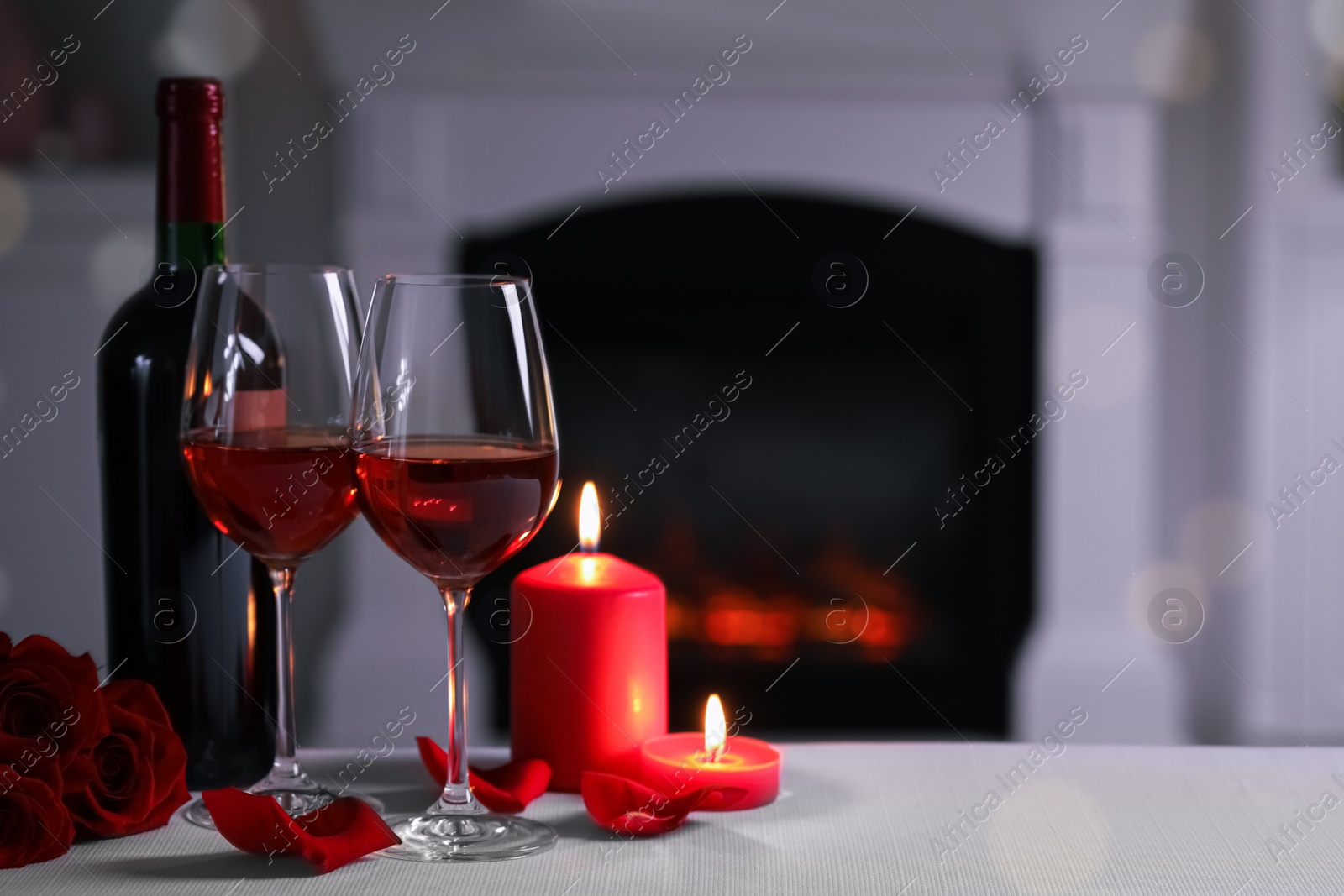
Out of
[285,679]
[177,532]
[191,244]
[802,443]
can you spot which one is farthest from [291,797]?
[802,443]

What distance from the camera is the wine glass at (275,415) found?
664 millimetres

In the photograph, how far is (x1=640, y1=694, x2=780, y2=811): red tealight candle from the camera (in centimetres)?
68

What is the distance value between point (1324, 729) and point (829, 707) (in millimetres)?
→ 926

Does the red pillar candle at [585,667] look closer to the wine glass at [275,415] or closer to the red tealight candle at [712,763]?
the red tealight candle at [712,763]

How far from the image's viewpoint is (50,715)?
0.62 meters

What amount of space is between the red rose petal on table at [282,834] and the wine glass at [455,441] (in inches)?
0.6

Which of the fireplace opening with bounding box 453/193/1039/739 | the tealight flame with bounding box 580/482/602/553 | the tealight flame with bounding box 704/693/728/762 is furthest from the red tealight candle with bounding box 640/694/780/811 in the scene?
the fireplace opening with bounding box 453/193/1039/739

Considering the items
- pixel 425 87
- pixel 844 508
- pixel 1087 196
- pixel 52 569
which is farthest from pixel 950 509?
pixel 52 569

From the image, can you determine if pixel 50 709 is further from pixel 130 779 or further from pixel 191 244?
pixel 191 244

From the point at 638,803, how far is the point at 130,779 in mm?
249

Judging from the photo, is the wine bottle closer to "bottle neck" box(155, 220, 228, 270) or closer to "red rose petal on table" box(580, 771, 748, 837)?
"bottle neck" box(155, 220, 228, 270)

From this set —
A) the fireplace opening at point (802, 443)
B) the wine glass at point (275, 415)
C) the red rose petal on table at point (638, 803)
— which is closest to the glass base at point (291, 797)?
the wine glass at point (275, 415)

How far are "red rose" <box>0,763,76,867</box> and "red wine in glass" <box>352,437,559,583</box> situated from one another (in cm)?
19

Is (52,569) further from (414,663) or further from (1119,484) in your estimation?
(1119,484)
